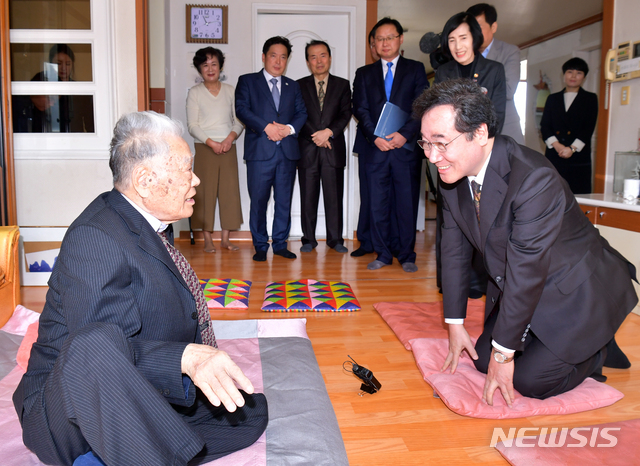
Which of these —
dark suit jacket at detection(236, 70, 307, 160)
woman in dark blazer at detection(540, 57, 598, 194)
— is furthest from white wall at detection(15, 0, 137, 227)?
woman in dark blazer at detection(540, 57, 598, 194)

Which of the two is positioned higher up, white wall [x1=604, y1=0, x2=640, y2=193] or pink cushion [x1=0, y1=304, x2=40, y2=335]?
white wall [x1=604, y1=0, x2=640, y2=193]

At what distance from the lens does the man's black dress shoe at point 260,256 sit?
402cm

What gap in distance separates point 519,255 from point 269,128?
2.94m

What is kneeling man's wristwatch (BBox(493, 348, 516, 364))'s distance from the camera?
158 centimetres

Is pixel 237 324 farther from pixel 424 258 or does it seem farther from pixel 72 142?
pixel 424 258

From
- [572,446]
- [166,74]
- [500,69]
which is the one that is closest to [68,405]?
[572,446]

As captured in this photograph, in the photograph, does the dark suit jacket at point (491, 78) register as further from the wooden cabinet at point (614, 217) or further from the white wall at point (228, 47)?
the white wall at point (228, 47)

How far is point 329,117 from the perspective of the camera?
4328mm

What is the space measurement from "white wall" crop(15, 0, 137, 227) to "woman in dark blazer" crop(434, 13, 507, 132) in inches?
78.3

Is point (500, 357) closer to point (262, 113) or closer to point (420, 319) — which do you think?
point (420, 319)

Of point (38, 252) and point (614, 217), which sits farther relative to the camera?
point (38, 252)

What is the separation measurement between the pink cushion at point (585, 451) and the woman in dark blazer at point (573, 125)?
149 inches

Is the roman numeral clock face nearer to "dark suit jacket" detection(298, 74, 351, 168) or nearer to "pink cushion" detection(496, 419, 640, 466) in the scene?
"dark suit jacket" detection(298, 74, 351, 168)

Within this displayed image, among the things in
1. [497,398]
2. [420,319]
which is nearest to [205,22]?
[420,319]
